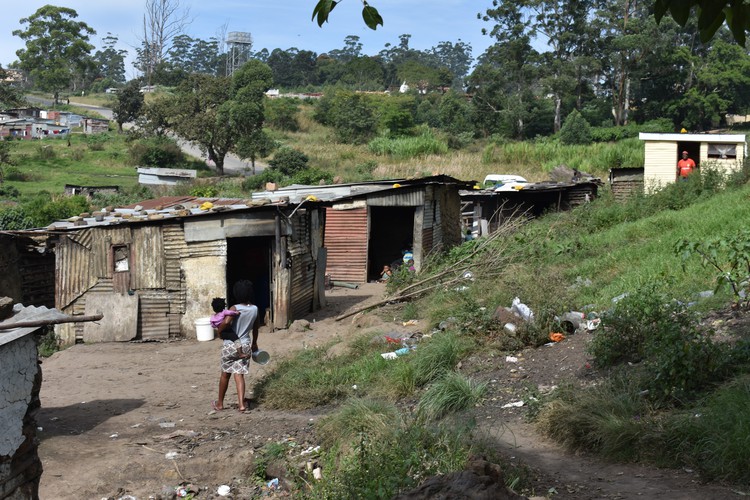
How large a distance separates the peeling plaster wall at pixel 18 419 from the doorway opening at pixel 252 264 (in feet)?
28.6

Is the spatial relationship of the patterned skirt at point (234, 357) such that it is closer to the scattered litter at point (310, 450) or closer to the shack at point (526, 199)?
the scattered litter at point (310, 450)

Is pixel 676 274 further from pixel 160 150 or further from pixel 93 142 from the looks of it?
pixel 93 142

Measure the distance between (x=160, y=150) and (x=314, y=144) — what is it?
10.0 m

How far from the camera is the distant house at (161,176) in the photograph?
3562cm

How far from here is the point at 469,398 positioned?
7.68 m

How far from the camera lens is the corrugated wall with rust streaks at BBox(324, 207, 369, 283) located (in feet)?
62.5

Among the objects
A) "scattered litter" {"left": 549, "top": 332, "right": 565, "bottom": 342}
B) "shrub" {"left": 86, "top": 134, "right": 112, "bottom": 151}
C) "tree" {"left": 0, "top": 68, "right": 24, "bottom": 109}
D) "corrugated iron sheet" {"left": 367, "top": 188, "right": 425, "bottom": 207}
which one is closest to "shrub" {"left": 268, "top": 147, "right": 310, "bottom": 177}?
"shrub" {"left": 86, "top": 134, "right": 112, "bottom": 151}

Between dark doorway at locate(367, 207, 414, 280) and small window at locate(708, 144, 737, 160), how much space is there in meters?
8.25

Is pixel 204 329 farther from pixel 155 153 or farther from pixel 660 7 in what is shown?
pixel 155 153

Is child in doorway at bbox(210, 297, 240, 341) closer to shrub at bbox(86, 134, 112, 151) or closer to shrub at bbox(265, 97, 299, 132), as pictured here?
shrub at bbox(86, 134, 112, 151)

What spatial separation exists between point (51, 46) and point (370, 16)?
3009 inches

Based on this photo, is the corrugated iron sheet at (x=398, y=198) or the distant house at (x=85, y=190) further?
the distant house at (x=85, y=190)

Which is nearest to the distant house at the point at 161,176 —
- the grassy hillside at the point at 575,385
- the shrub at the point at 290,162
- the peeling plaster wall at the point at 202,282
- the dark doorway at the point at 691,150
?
the shrub at the point at 290,162

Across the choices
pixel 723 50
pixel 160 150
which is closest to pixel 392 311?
pixel 160 150
